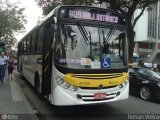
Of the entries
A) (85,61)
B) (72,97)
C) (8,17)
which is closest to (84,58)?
(85,61)

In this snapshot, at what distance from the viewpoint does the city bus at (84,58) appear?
8.64 meters

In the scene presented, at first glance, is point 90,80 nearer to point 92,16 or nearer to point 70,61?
point 70,61

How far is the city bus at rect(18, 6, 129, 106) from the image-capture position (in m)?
8.64

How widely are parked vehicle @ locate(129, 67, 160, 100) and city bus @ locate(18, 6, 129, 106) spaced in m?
3.62

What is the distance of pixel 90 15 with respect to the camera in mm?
9250

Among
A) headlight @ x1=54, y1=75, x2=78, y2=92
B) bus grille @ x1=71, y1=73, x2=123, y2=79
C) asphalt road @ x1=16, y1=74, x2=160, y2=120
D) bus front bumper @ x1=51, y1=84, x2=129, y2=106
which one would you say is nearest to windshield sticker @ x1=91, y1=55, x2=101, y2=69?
bus grille @ x1=71, y1=73, x2=123, y2=79

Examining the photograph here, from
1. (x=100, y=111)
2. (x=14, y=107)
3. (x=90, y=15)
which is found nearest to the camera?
(x=90, y=15)

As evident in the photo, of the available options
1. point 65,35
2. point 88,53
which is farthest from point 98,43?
point 65,35

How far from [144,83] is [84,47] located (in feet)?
18.0

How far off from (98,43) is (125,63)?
118 cm

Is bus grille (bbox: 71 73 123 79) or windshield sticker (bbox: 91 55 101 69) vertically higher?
windshield sticker (bbox: 91 55 101 69)

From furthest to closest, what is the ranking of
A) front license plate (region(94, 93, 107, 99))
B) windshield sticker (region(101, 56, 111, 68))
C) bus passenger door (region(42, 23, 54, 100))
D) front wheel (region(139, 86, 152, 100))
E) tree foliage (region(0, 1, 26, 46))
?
tree foliage (region(0, 1, 26, 46)), front wheel (region(139, 86, 152, 100)), bus passenger door (region(42, 23, 54, 100)), windshield sticker (region(101, 56, 111, 68)), front license plate (region(94, 93, 107, 99))

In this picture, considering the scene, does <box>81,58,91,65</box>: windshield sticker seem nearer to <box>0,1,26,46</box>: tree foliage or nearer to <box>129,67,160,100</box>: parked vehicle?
<box>129,67,160,100</box>: parked vehicle

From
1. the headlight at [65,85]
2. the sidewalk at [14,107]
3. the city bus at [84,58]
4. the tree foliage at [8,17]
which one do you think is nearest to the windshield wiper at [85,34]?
the city bus at [84,58]
